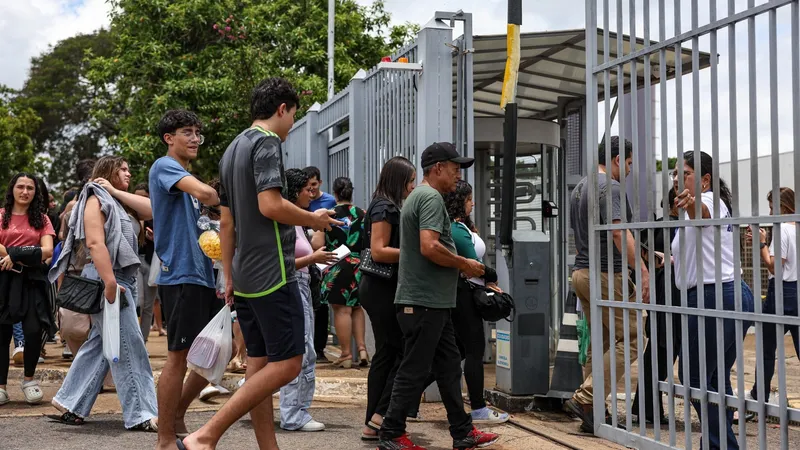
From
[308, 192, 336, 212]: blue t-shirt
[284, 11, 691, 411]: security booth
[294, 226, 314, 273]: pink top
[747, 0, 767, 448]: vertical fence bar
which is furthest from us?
[308, 192, 336, 212]: blue t-shirt

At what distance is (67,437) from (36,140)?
42.0 meters

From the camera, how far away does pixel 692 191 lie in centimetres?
518

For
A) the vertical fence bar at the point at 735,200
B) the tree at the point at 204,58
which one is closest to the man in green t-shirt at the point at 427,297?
the vertical fence bar at the point at 735,200

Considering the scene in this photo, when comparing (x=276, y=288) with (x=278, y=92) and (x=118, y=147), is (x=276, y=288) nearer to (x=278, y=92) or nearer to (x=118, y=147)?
(x=278, y=92)

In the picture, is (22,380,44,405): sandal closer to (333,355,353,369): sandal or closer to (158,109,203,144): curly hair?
(158,109,203,144): curly hair

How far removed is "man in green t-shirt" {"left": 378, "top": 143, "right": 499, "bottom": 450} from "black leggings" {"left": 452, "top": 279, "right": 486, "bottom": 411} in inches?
34.1

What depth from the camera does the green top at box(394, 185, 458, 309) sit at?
572cm

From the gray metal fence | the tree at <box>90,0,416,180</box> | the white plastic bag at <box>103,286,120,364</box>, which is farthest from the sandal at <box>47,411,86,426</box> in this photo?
the tree at <box>90,0,416,180</box>

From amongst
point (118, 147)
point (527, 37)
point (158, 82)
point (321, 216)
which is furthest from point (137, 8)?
point (321, 216)

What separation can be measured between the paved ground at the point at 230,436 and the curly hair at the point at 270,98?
2.15 m

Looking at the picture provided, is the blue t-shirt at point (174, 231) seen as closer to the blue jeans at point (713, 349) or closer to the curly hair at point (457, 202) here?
the curly hair at point (457, 202)

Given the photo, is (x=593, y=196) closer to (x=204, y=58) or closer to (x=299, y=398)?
(x=299, y=398)

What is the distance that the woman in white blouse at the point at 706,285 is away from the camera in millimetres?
4965

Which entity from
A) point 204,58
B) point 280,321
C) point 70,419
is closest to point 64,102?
point 204,58
